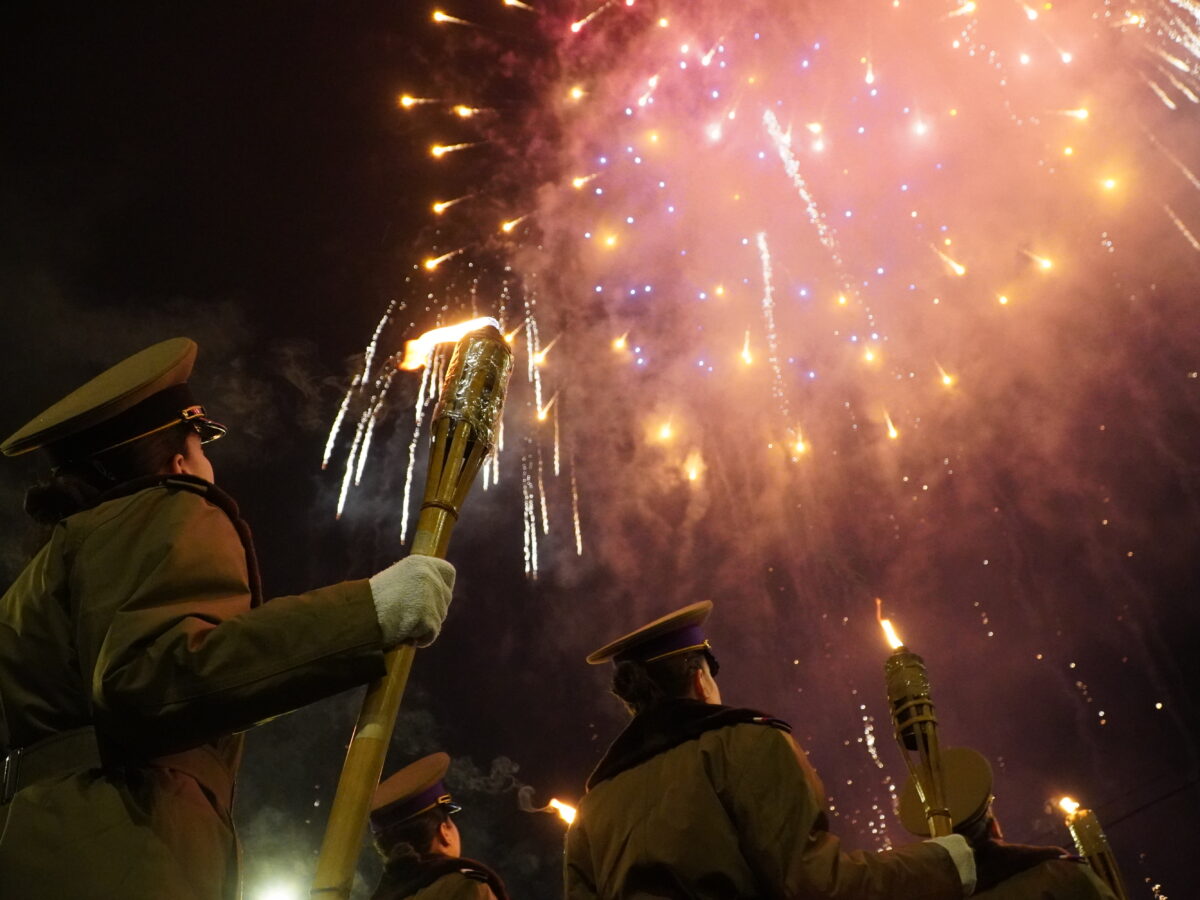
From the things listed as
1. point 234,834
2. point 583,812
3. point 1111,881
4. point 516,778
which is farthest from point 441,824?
point 516,778

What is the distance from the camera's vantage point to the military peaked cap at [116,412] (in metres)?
2.65

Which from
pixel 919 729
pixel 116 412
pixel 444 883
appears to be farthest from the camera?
pixel 444 883

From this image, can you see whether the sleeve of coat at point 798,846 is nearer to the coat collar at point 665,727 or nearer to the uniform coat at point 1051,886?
the coat collar at point 665,727

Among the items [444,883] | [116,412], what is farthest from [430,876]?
[116,412]

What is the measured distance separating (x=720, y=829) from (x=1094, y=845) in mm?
5463

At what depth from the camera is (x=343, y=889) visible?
2.09 m

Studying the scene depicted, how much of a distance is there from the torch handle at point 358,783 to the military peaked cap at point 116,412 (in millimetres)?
1077

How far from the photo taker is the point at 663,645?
4672 mm

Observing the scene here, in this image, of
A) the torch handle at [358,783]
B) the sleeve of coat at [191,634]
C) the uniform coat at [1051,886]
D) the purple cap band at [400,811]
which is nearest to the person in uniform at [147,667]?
the sleeve of coat at [191,634]

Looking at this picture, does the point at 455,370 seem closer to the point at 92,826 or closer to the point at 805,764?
the point at 92,826

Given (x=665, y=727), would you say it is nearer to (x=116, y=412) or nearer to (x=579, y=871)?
(x=579, y=871)

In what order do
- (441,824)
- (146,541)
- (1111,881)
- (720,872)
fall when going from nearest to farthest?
(146,541) → (720,872) → (441,824) → (1111,881)

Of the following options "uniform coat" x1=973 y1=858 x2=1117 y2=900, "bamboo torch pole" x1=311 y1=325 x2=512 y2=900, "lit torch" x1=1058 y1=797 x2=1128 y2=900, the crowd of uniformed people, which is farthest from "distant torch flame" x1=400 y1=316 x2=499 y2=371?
"lit torch" x1=1058 y1=797 x2=1128 y2=900

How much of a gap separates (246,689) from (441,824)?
4.58 meters
